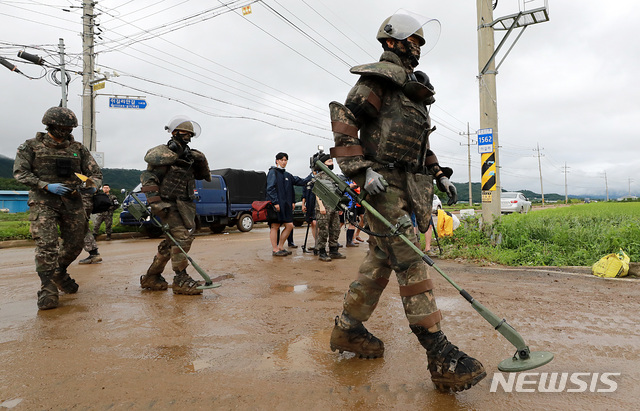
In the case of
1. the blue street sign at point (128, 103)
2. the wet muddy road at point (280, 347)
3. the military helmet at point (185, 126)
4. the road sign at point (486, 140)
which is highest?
the blue street sign at point (128, 103)

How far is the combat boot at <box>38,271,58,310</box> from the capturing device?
4.25 meters

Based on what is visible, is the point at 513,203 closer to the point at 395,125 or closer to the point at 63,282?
the point at 63,282

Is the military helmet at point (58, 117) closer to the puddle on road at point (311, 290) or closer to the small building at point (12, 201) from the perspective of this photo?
the puddle on road at point (311, 290)

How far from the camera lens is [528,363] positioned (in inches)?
87.0

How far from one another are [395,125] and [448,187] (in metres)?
0.64

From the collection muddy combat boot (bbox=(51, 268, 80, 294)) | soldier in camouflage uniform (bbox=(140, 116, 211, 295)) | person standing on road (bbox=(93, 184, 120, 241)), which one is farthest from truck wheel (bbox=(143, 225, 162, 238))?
soldier in camouflage uniform (bbox=(140, 116, 211, 295))

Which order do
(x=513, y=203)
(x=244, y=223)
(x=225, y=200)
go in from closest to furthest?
(x=225, y=200) → (x=244, y=223) → (x=513, y=203)

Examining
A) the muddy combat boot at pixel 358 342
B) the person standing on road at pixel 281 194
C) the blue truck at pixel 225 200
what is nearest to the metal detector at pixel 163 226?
the muddy combat boot at pixel 358 342

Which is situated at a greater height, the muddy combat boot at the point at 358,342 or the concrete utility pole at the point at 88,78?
the concrete utility pole at the point at 88,78

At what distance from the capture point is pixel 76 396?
2334 mm

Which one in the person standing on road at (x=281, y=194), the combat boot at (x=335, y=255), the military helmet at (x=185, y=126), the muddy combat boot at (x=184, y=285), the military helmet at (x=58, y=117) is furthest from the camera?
the person standing on road at (x=281, y=194)

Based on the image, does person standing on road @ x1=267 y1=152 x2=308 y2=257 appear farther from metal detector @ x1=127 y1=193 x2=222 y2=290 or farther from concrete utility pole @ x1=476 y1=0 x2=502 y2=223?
concrete utility pole @ x1=476 y1=0 x2=502 y2=223

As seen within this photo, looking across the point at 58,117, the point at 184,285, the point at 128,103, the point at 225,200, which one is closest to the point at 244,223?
the point at 225,200

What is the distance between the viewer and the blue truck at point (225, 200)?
44.4ft
